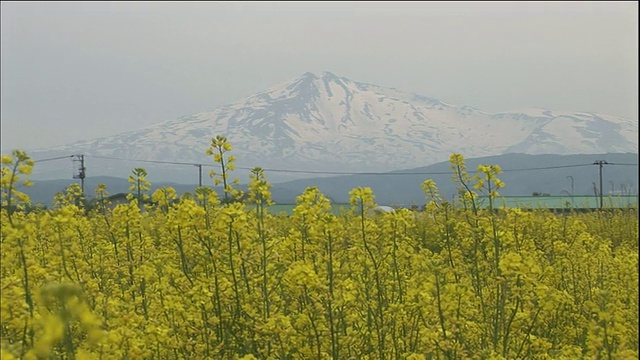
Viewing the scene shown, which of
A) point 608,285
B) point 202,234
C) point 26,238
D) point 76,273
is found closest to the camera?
point 26,238

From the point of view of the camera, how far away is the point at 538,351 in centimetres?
412

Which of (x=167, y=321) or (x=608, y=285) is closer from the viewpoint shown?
(x=167, y=321)

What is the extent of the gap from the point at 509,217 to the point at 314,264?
2.34 m

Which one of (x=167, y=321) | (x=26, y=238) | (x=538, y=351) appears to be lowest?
(x=538, y=351)

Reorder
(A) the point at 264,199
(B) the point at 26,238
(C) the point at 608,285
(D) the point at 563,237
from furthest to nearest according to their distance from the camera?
(D) the point at 563,237
(C) the point at 608,285
(A) the point at 264,199
(B) the point at 26,238

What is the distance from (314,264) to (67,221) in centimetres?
157

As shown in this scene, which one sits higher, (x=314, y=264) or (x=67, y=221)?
(x=67, y=221)

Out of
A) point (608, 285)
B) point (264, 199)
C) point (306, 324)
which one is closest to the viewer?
point (306, 324)

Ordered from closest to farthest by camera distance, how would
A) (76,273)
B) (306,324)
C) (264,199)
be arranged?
(306,324), (264,199), (76,273)

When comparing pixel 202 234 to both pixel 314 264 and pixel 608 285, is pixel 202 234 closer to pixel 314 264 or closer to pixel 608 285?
pixel 314 264

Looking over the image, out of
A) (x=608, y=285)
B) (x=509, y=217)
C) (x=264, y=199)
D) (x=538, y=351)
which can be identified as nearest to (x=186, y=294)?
(x=264, y=199)

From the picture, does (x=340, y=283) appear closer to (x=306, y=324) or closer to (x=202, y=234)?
(x=306, y=324)

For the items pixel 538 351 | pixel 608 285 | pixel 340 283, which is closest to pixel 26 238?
pixel 340 283

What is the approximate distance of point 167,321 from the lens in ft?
13.1
